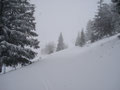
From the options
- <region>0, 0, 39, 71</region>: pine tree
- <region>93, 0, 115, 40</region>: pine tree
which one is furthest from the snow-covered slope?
<region>93, 0, 115, 40</region>: pine tree

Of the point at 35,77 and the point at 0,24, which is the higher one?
the point at 0,24

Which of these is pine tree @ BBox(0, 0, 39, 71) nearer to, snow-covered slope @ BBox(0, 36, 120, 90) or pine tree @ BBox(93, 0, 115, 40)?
snow-covered slope @ BBox(0, 36, 120, 90)

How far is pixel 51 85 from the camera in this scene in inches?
331

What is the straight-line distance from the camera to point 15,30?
1223 centimetres

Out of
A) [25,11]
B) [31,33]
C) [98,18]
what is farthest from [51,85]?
[98,18]

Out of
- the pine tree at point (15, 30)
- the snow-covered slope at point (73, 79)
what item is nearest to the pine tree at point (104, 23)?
the snow-covered slope at point (73, 79)

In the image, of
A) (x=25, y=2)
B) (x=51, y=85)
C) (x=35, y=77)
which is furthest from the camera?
(x=25, y=2)

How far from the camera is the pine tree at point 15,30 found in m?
11.8

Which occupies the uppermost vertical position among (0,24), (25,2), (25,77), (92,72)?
(25,2)

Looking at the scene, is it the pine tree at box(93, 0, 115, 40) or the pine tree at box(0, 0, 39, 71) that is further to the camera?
the pine tree at box(93, 0, 115, 40)

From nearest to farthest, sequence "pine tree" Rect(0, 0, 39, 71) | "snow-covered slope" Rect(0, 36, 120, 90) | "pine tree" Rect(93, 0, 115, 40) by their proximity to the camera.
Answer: "snow-covered slope" Rect(0, 36, 120, 90) → "pine tree" Rect(0, 0, 39, 71) → "pine tree" Rect(93, 0, 115, 40)

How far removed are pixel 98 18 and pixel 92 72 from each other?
81.8 ft

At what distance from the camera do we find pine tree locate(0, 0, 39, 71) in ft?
38.8

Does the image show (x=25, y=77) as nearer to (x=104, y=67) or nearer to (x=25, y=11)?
(x=104, y=67)
